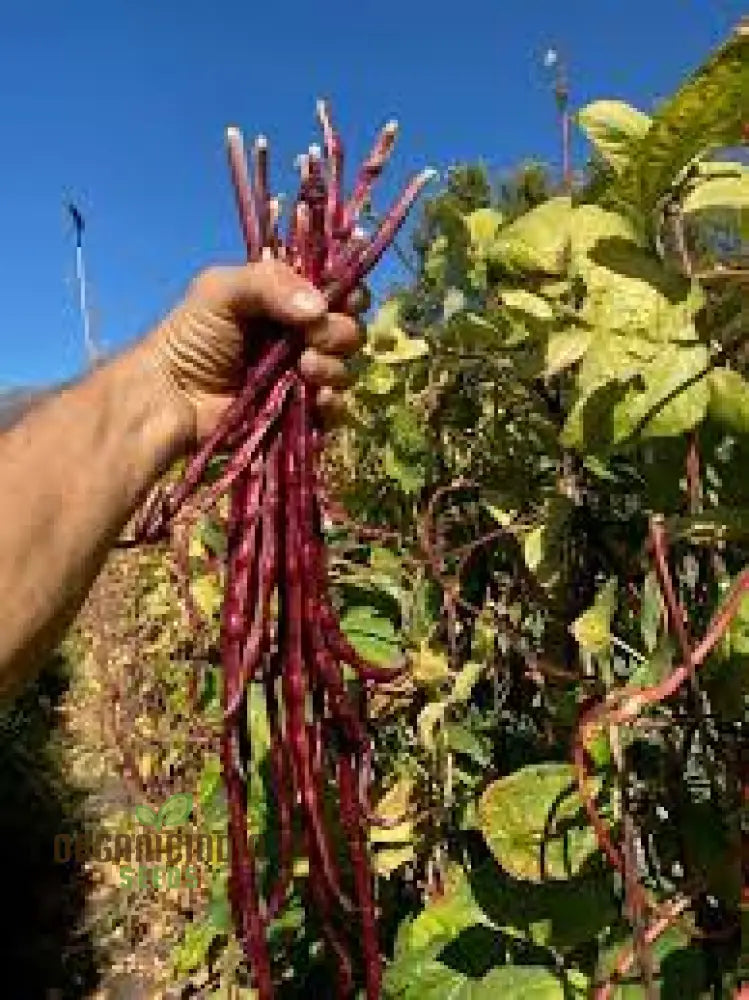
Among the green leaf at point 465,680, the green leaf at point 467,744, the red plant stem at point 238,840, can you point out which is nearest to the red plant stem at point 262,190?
the red plant stem at point 238,840

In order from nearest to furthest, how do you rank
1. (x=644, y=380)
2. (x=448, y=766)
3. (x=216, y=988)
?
(x=644, y=380) → (x=448, y=766) → (x=216, y=988)

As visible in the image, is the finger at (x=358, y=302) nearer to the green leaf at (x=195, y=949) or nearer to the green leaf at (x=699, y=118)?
the green leaf at (x=699, y=118)

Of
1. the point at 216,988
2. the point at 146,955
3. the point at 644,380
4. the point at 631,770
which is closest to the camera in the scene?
the point at 644,380

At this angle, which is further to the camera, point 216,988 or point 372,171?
point 216,988

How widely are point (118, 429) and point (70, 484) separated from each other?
3.3 inches

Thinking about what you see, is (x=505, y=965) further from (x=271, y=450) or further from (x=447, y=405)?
(x=447, y=405)

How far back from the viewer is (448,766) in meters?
2.04

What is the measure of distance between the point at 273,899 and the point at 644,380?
540 millimetres

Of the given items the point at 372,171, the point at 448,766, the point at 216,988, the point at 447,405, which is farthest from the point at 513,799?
the point at 216,988

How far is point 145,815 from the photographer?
491 cm

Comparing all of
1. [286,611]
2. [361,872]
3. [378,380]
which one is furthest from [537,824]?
[378,380]

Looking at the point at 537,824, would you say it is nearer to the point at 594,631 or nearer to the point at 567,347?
the point at 594,631

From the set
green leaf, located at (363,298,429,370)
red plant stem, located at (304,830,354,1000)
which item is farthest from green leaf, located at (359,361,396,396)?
red plant stem, located at (304,830,354,1000)

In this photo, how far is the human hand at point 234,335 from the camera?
1410 millimetres
